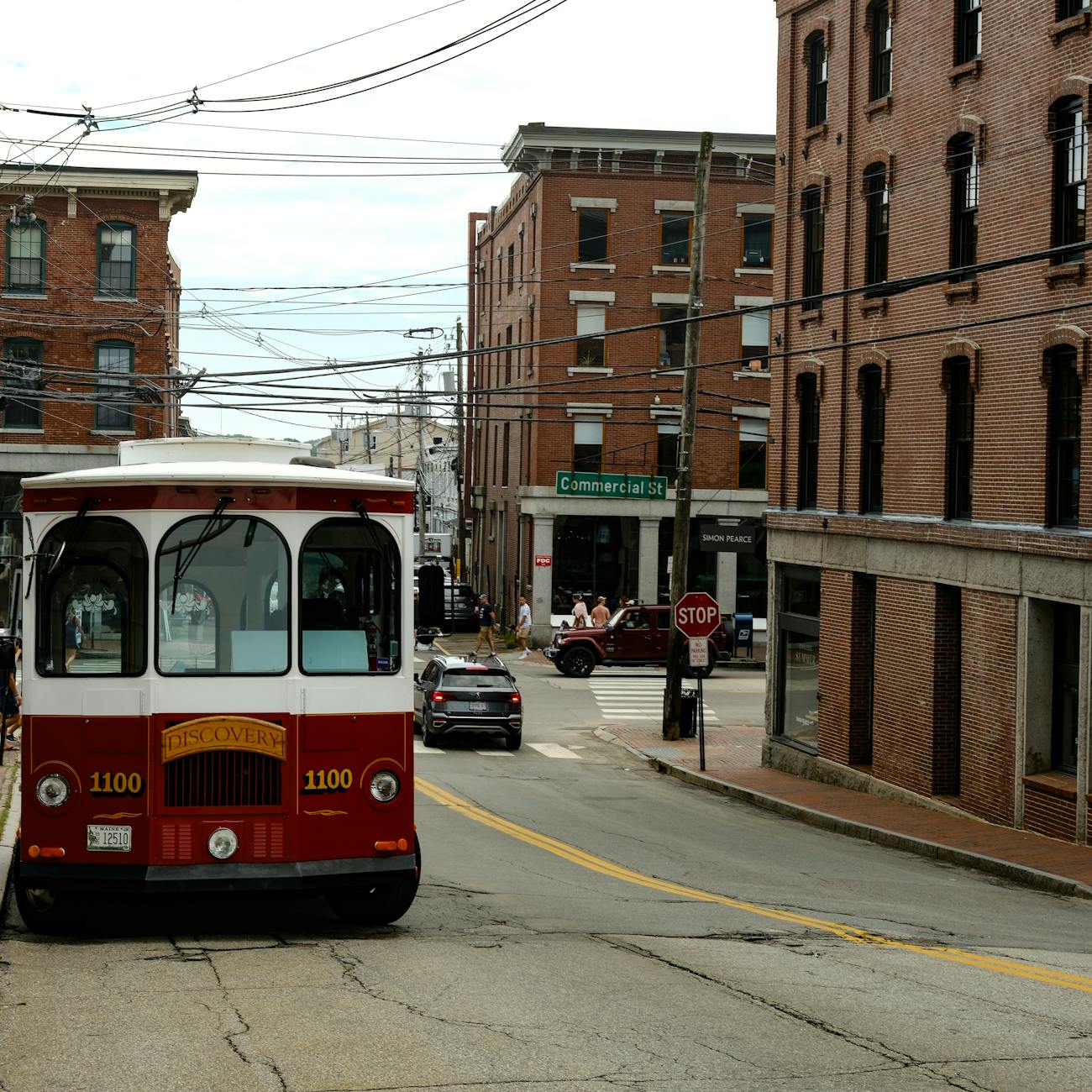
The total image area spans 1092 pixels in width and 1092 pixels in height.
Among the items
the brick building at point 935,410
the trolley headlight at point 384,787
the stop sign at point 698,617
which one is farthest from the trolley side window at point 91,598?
the stop sign at point 698,617

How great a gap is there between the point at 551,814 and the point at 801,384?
1000cm

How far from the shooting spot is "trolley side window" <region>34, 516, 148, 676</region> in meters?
9.75

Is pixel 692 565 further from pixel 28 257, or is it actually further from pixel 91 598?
pixel 91 598

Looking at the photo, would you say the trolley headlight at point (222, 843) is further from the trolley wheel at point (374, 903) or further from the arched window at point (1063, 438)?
the arched window at point (1063, 438)

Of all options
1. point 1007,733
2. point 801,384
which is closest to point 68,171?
point 801,384

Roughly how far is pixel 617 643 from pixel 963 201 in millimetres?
21095

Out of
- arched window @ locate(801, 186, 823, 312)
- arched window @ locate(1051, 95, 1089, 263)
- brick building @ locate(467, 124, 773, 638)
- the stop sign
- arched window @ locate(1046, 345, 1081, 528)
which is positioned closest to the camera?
arched window @ locate(1051, 95, 1089, 263)

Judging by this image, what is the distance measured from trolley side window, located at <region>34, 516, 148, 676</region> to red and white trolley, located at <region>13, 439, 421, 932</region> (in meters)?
0.01

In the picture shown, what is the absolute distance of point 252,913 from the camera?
36.7 feet

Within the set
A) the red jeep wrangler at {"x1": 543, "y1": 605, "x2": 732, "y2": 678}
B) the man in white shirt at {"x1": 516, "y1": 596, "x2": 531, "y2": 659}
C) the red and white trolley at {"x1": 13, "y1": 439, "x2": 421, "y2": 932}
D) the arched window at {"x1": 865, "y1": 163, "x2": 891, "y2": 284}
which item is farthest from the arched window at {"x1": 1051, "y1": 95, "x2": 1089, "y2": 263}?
the man in white shirt at {"x1": 516, "y1": 596, "x2": 531, "y2": 659}

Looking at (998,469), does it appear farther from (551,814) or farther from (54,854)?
(54,854)

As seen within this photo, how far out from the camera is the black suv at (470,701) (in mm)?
26750

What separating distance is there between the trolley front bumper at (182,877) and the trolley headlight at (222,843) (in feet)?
0.21

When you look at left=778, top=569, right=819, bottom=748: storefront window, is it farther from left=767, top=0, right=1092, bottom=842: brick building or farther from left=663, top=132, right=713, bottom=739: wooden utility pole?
left=663, top=132, right=713, bottom=739: wooden utility pole
